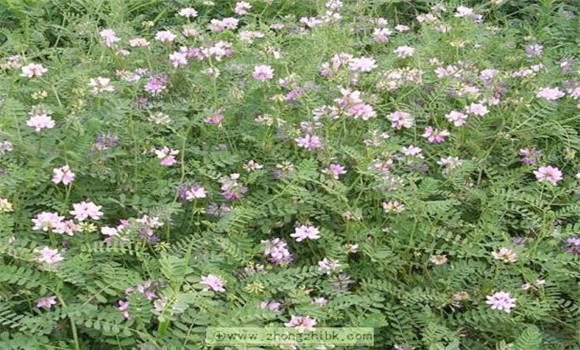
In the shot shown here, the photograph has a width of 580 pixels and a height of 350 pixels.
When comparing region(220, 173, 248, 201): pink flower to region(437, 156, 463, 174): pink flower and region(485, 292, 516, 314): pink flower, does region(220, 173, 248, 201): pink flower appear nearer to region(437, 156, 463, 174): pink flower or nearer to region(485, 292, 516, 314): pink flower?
region(437, 156, 463, 174): pink flower

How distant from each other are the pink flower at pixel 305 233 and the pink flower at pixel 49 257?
2.13 ft

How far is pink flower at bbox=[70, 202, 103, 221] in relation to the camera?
7.24 ft

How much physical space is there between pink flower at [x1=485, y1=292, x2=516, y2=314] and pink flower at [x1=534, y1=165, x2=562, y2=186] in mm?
484

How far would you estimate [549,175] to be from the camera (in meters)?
2.59

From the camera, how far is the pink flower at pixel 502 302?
223cm

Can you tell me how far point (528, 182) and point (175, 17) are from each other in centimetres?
182

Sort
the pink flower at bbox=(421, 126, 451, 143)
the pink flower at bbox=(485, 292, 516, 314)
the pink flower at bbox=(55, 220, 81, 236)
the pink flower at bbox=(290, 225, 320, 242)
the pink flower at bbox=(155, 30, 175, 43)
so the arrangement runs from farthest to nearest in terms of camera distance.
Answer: the pink flower at bbox=(155, 30, 175, 43) < the pink flower at bbox=(421, 126, 451, 143) < the pink flower at bbox=(290, 225, 320, 242) < the pink flower at bbox=(485, 292, 516, 314) < the pink flower at bbox=(55, 220, 81, 236)

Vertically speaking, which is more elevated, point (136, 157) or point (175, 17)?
point (136, 157)

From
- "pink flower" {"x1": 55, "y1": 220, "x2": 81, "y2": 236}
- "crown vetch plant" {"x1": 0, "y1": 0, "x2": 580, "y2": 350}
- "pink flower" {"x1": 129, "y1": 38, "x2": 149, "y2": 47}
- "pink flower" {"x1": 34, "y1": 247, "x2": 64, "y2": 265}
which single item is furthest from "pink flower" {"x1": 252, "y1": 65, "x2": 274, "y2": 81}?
"pink flower" {"x1": 34, "y1": 247, "x2": 64, "y2": 265}

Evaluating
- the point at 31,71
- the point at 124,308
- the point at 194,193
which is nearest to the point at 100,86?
the point at 31,71

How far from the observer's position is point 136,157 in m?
2.51

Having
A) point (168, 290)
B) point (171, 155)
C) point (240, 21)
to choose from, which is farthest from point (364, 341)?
point (240, 21)

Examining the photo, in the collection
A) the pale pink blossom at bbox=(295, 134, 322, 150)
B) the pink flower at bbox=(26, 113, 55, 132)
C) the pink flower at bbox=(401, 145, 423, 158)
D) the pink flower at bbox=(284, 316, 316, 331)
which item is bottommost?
the pink flower at bbox=(401, 145, 423, 158)

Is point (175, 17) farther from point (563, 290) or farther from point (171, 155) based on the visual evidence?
point (563, 290)
